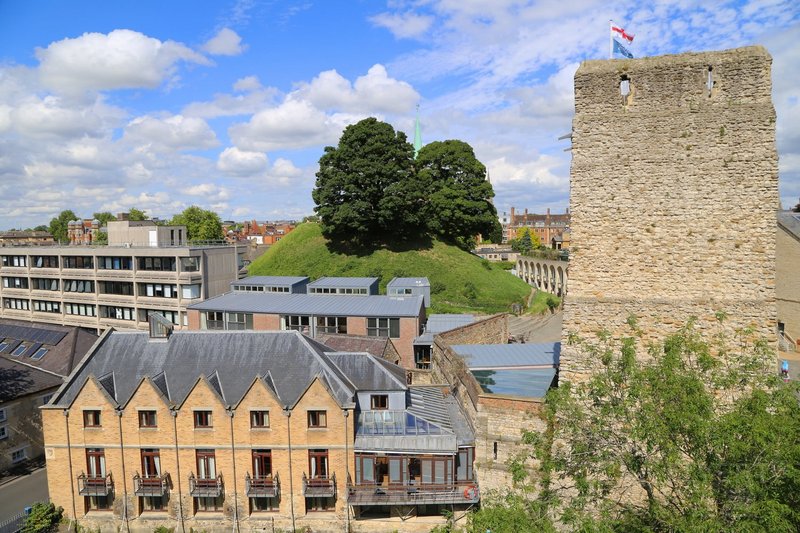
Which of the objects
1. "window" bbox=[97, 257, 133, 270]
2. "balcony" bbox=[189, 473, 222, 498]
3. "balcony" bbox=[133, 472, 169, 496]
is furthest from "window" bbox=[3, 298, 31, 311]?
"balcony" bbox=[189, 473, 222, 498]

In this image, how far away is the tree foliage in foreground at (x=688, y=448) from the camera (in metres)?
11.5

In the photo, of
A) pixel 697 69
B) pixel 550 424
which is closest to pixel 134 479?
pixel 550 424

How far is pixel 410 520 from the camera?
2131 cm

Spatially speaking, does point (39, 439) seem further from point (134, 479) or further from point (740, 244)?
point (740, 244)

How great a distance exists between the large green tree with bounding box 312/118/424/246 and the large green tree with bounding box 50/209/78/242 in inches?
3692

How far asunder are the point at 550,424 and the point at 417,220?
4037cm

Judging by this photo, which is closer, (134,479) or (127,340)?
(134,479)

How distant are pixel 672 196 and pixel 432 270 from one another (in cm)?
3869

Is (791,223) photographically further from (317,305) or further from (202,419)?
(202,419)

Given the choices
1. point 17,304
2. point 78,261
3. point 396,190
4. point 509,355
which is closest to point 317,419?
point 509,355

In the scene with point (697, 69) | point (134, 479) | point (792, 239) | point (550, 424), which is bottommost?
point (134, 479)

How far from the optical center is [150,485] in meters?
21.5

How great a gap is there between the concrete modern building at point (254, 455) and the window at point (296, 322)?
45.1ft

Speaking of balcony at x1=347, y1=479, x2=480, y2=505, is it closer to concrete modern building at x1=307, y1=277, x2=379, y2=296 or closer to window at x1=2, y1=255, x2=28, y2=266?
concrete modern building at x1=307, y1=277, x2=379, y2=296
